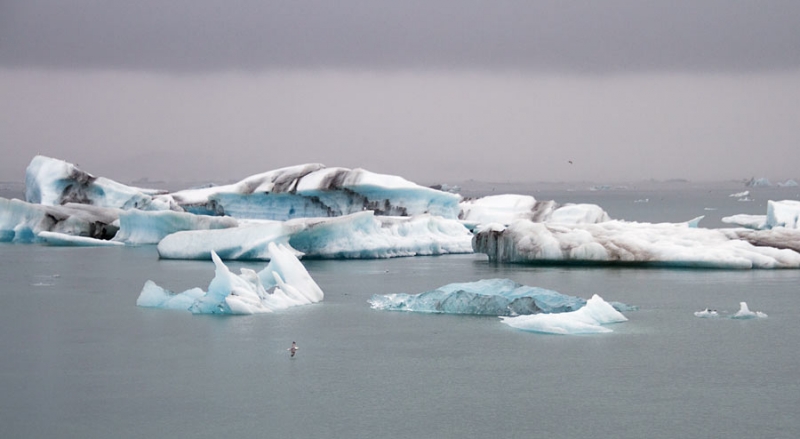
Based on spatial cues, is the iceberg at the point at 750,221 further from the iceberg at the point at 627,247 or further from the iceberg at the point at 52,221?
the iceberg at the point at 52,221

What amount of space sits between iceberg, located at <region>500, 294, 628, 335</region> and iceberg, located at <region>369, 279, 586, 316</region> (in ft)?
1.44

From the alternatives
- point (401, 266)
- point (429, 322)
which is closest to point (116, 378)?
point (429, 322)

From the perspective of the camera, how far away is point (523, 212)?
29875mm

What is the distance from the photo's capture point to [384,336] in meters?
11.9

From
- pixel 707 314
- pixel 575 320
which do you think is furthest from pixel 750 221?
pixel 575 320

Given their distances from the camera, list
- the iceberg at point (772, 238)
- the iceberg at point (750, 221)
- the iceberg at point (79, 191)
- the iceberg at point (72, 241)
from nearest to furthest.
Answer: the iceberg at point (772, 238), the iceberg at point (72, 241), the iceberg at point (79, 191), the iceberg at point (750, 221)

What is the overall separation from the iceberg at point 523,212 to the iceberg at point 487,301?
1425 centimetres

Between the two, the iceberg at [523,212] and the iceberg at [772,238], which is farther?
the iceberg at [523,212]

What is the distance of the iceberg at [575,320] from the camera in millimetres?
11969

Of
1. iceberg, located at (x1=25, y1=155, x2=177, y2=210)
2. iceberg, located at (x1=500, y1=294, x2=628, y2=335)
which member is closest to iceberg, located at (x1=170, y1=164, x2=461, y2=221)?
iceberg, located at (x1=25, y1=155, x2=177, y2=210)

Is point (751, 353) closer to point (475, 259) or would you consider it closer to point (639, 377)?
point (639, 377)

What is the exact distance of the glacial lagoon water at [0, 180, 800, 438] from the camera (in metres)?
7.94

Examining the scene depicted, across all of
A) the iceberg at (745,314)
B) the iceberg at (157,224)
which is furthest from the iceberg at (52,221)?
the iceberg at (745,314)

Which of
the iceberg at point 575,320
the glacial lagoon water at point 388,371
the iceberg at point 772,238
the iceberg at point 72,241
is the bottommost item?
the glacial lagoon water at point 388,371
